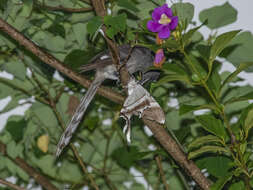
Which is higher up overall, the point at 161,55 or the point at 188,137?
the point at 161,55


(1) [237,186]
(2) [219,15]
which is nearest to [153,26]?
(2) [219,15]

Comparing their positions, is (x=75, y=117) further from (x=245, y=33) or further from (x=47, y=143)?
(x=245, y=33)

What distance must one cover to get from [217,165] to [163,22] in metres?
0.51

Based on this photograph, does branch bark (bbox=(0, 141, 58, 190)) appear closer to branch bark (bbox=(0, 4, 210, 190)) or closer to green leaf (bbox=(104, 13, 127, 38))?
branch bark (bbox=(0, 4, 210, 190))

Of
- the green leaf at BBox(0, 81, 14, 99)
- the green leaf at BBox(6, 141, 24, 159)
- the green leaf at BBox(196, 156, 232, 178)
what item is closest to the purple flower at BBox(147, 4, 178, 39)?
the green leaf at BBox(196, 156, 232, 178)

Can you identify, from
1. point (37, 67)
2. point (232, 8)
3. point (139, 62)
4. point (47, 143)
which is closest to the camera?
point (232, 8)

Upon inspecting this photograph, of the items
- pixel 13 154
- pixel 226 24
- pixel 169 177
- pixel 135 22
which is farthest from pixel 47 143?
pixel 226 24

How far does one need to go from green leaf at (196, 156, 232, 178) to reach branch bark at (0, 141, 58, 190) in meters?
0.70

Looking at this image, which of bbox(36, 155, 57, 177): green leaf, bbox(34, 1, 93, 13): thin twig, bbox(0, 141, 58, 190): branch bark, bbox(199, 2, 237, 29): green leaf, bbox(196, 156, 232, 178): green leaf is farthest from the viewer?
bbox(36, 155, 57, 177): green leaf

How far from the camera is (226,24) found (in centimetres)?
147

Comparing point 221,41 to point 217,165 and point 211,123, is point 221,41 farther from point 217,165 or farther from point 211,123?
point 217,165

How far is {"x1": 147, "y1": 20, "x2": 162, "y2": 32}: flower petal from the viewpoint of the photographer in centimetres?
124

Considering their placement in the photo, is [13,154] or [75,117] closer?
[75,117]

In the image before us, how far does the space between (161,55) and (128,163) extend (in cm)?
59
